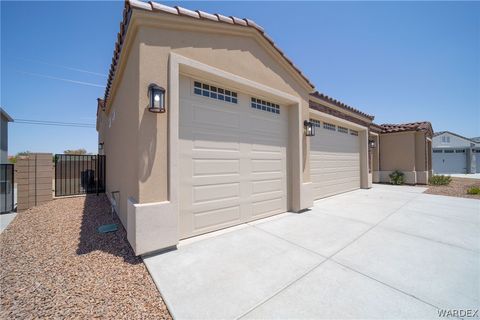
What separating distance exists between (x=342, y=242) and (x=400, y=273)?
1064 millimetres

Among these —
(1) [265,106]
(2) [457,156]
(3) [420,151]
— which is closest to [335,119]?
(1) [265,106]

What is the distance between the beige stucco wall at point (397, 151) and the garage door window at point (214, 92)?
44.6 feet

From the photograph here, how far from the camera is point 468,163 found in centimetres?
2430

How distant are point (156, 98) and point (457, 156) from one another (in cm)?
3657

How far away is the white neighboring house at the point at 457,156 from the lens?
80.1ft

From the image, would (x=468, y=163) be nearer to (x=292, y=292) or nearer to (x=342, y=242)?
(x=342, y=242)

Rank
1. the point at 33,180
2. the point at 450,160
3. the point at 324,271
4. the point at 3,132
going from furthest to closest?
the point at 450,160, the point at 3,132, the point at 33,180, the point at 324,271

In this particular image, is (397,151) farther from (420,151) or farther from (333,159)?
(333,159)

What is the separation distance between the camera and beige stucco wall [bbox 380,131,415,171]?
12.6 metres

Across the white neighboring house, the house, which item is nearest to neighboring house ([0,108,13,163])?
the house

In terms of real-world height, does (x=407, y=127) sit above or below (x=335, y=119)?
above

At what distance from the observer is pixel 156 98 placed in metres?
3.24

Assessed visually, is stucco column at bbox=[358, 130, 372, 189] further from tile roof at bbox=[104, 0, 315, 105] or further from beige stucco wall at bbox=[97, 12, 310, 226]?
beige stucco wall at bbox=[97, 12, 310, 226]

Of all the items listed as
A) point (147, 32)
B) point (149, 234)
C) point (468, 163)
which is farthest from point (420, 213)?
point (468, 163)
